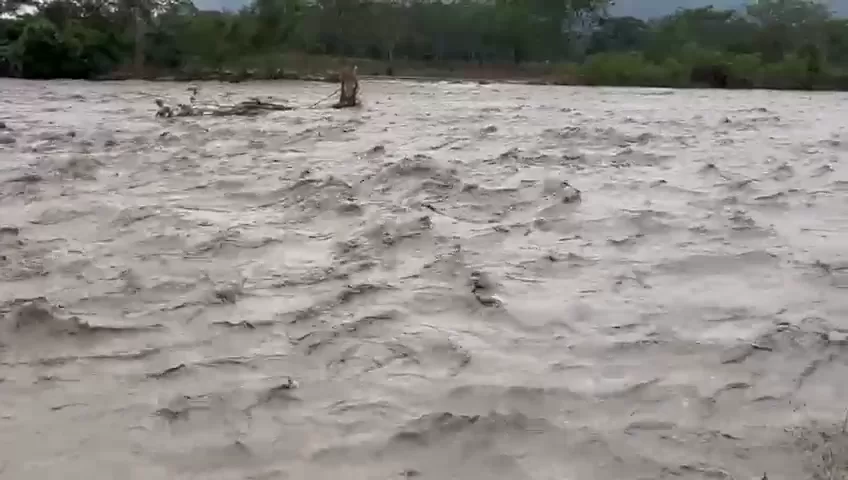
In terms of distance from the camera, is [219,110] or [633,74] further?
[633,74]

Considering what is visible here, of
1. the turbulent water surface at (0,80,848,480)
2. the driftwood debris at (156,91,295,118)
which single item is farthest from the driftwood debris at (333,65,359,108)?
the turbulent water surface at (0,80,848,480)

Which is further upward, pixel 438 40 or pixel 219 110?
pixel 438 40

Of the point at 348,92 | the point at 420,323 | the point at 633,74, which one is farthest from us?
the point at 633,74

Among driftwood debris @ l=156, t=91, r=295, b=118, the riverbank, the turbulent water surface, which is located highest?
the riverbank

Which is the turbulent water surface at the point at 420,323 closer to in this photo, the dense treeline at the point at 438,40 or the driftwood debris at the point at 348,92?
the driftwood debris at the point at 348,92

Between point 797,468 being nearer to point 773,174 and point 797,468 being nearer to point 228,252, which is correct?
point 228,252

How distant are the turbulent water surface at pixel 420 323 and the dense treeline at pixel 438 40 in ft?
83.4

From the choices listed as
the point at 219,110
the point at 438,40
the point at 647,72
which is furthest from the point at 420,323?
the point at 438,40

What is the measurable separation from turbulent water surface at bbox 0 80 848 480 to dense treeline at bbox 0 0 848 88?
25430mm

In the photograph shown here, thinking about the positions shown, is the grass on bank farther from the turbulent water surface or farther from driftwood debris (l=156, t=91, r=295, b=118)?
the turbulent water surface

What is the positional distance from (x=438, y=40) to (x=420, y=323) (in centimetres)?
4518

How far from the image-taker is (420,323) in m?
3.41

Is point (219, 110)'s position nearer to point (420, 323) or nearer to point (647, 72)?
point (420, 323)

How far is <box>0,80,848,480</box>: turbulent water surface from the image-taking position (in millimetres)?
2393
